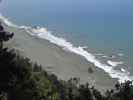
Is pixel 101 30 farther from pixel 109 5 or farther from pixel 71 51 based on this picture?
pixel 109 5

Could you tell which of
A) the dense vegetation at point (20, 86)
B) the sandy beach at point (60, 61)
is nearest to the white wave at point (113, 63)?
the sandy beach at point (60, 61)

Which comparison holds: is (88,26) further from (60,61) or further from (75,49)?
(60,61)

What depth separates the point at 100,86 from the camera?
142 feet

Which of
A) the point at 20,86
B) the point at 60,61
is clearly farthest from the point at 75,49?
the point at 20,86

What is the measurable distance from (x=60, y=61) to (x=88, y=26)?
34268mm

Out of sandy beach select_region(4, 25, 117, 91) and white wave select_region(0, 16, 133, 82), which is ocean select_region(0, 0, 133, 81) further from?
sandy beach select_region(4, 25, 117, 91)

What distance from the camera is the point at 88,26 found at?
86688mm


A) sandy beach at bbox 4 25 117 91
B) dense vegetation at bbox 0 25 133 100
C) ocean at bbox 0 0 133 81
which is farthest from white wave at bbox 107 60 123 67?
dense vegetation at bbox 0 25 133 100

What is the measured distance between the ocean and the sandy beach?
1733mm

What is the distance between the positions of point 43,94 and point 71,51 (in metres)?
42.2

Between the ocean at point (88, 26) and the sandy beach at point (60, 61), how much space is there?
1.73 m

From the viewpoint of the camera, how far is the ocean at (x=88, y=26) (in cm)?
5728

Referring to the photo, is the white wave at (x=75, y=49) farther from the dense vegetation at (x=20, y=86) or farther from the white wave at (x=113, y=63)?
the dense vegetation at (x=20, y=86)

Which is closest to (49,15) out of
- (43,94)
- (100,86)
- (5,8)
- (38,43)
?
(5,8)
